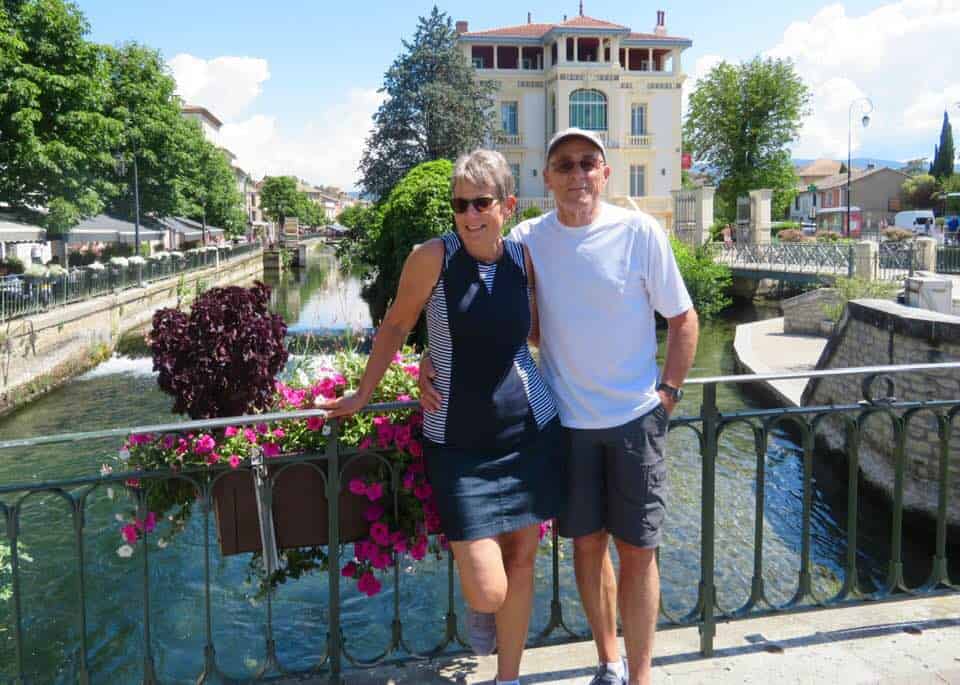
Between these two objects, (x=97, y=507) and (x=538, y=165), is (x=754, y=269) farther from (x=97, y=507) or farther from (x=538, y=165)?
(x=97, y=507)

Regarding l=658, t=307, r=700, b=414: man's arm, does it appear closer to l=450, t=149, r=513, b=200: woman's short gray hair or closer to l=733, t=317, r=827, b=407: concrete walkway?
l=450, t=149, r=513, b=200: woman's short gray hair

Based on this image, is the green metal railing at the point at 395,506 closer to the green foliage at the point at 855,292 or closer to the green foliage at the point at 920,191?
the green foliage at the point at 855,292

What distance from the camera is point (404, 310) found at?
2.94 m

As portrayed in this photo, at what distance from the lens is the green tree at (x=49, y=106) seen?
71.8 feet

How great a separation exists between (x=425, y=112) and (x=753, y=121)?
2273 centimetres

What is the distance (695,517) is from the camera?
10195mm

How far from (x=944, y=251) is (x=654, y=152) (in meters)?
24.2

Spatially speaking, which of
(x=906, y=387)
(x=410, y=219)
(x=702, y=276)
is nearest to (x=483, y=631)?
(x=906, y=387)

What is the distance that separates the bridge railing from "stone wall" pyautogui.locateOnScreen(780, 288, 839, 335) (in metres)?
19.4

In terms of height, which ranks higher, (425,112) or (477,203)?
(425,112)

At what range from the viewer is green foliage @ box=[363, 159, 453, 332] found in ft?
71.2

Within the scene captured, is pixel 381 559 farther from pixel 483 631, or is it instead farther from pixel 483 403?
pixel 483 403

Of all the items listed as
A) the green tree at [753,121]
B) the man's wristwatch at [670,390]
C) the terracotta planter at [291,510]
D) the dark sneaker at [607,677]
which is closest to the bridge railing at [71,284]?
the terracotta planter at [291,510]

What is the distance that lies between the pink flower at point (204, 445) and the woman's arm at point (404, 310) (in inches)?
23.9
